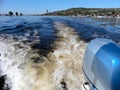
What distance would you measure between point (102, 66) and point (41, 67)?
272 cm

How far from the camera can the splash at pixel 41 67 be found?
20.2ft

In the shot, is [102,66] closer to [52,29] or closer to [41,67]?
[41,67]

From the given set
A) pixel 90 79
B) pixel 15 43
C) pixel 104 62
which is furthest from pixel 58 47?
pixel 104 62

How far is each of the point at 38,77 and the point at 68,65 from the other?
125cm

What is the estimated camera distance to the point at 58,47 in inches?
383

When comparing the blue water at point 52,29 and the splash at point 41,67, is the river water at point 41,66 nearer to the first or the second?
the splash at point 41,67

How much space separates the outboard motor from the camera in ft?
14.4

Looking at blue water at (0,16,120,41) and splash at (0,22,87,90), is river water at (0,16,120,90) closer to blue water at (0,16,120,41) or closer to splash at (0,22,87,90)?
splash at (0,22,87,90)

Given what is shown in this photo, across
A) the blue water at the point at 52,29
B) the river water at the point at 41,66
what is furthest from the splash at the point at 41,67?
the blue water at the point at 52,29

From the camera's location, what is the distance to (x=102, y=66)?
475 cm

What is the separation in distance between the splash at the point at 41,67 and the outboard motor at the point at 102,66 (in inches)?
32.8

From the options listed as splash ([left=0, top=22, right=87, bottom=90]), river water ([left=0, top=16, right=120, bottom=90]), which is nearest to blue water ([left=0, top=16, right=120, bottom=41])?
river water ([left=0, top=16, right=120, bottom=90])

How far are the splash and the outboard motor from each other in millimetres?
833

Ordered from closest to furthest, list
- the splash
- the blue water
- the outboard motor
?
the outboard motor → the splash → the blue water
